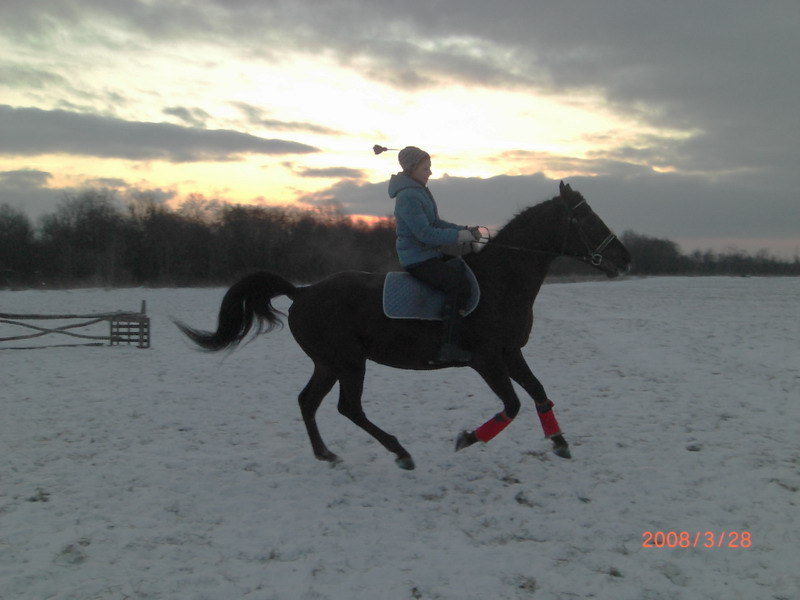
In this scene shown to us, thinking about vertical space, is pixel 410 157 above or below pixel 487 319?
above

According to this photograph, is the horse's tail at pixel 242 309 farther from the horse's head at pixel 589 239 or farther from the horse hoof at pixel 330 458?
the horse's head at pixel 589 239

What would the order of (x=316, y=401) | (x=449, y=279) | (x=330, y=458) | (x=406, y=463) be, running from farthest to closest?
(x=316, y=401) → (x=330, y=458) → (x=406, y=463) → (x=449, y=279)

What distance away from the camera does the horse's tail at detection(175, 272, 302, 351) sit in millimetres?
6898

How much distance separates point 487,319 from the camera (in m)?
6.07

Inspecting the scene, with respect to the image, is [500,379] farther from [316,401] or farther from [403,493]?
[316,401]

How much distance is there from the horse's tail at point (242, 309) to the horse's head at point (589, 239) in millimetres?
3040

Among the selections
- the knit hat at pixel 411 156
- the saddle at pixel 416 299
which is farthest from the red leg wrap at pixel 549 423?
the knit hat at pixel 411 156

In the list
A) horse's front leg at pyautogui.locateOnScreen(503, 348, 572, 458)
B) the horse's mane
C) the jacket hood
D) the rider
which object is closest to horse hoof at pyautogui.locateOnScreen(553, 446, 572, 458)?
horse's front leg at pyautogui.locateOnScreen(503, 348, 572, 458)

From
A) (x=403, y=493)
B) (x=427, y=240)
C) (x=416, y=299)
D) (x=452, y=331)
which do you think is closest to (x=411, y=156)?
(x=427, y=240)

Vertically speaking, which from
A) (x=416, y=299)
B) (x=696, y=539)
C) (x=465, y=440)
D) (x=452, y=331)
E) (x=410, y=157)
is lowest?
(x=696, y=539)

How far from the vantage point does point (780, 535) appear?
4.64 m

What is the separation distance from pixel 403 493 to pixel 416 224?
250 cm

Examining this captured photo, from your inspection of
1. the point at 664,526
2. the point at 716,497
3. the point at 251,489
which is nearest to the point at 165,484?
the point at 251,489

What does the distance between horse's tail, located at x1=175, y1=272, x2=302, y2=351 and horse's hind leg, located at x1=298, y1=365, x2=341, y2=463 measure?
78 cm
